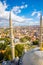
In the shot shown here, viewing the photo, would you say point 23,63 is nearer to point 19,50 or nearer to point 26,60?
point 26,60

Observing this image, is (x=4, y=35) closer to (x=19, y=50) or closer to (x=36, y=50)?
(x=19, y=50)

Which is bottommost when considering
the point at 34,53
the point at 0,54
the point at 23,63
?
the point at 0,54

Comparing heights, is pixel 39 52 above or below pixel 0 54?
above

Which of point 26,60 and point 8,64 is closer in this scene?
point 26,60

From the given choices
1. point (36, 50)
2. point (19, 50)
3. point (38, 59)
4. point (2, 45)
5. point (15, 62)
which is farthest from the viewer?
point (2, 45)

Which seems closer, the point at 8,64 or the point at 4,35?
the point at 8,64

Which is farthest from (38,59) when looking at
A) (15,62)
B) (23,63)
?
(15,62)

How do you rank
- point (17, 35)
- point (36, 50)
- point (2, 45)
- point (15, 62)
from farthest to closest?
point (17, 35) → point (2, 45) → point (15, 62) → point (36, 50)

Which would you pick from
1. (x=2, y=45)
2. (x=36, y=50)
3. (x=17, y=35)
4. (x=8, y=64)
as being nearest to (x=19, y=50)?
(x=2, y=45)

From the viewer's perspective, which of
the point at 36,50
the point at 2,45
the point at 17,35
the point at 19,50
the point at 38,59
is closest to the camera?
the point at 38,59
